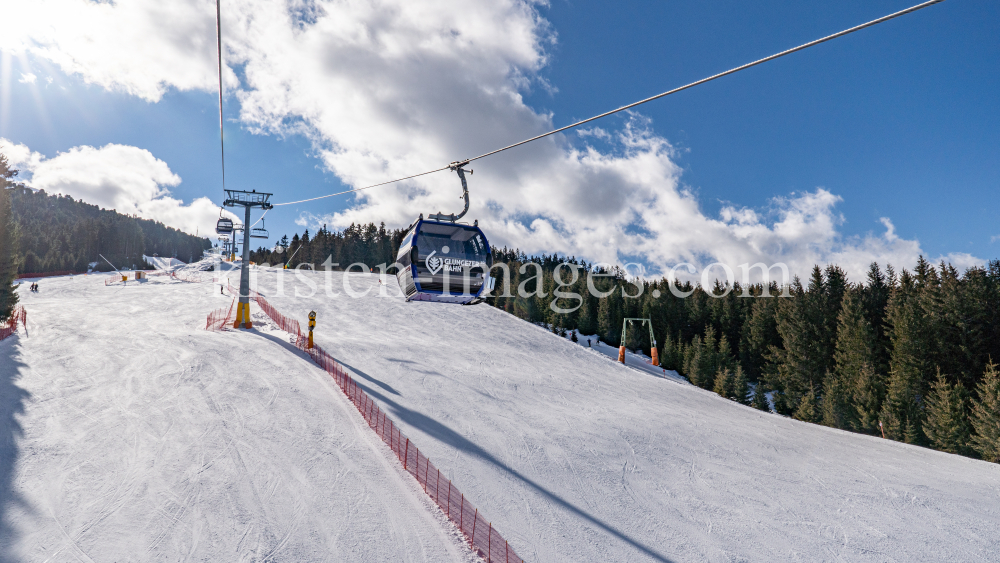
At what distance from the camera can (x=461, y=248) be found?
546 inches

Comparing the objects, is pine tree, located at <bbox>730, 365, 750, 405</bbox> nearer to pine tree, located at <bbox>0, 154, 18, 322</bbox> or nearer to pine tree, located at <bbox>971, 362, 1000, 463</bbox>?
pine tree, located at <bbox>971, 362, 1000, 463</bbox>

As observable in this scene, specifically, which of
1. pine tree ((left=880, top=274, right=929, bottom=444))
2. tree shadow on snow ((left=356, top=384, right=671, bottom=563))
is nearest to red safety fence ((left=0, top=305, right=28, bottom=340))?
tree shadow on snow ((left=356, top=384, right=671, bottom=563))

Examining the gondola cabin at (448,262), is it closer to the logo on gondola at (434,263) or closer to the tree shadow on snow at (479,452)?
the logo on gondola at (434,263)

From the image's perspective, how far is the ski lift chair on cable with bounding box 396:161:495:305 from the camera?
13.4 meters

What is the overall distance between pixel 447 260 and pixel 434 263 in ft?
1.37

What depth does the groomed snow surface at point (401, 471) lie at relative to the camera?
10.6m

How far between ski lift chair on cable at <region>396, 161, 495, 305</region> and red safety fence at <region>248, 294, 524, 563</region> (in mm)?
4912

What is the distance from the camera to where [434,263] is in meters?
13.4

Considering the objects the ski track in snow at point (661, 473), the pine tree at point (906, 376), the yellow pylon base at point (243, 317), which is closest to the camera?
the ski track in snow at point (661, 473)

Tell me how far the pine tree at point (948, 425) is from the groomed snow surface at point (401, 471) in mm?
2290

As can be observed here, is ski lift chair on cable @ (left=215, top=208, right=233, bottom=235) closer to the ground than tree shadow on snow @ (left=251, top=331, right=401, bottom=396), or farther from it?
farther from it

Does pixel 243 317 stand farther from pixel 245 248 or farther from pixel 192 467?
pixel 192 467

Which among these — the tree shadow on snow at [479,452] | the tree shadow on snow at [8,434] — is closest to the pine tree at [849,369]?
the tree shadow on snow at [479,452]

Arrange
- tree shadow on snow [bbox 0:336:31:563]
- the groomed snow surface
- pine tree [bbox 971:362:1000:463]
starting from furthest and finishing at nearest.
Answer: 1. pine tree [bbox 971:362:1000:463]
2. the groomed snow surface
3. tree shadow on snow [bbox 0:336:31:563]
